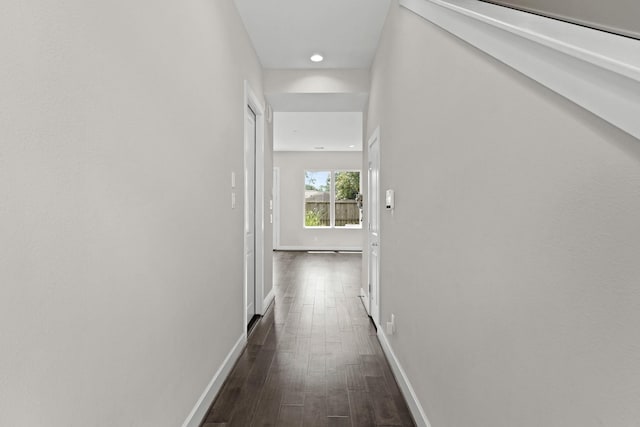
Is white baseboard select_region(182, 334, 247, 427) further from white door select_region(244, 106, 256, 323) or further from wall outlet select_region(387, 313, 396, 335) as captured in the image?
wall outlet select_region(387, 313, 396, 335)

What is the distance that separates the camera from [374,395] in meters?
2.35

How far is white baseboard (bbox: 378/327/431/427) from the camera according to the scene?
75.6 inches

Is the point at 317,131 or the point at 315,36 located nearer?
the point at 315,36

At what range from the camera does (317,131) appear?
25.0ft

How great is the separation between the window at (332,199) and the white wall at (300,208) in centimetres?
14

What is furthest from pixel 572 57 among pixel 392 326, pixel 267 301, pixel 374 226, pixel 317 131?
pixel 317 131

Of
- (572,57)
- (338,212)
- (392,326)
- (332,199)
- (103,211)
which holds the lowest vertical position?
(392,326)

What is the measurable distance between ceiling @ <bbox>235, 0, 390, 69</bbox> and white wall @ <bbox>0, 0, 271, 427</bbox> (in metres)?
1.00

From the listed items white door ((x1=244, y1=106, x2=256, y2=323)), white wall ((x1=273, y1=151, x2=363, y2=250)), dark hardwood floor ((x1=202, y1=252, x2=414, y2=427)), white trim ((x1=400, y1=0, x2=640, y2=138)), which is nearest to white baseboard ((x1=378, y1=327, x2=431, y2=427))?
dark hardwood floor ((x1=202, y1=252, x2=414, y2=427))

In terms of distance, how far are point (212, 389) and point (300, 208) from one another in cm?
840

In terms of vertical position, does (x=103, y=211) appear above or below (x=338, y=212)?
above

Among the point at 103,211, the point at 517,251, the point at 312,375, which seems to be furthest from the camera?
the point at 312,375

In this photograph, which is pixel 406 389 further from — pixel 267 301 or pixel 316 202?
pixel 316 202

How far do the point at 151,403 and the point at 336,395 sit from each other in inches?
48.2
